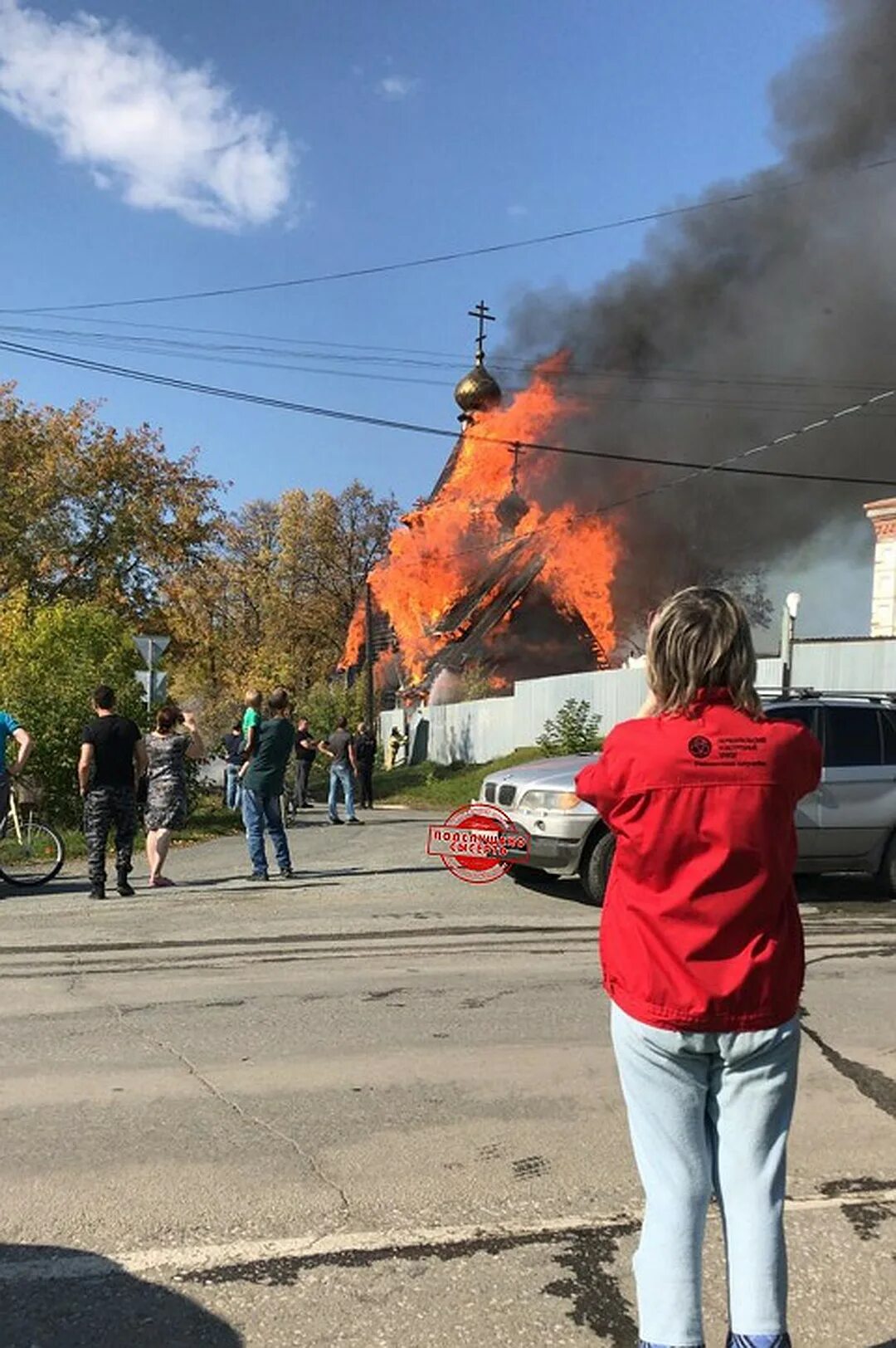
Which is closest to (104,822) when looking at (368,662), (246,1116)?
(246,1116)

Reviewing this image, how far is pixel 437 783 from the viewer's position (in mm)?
27250

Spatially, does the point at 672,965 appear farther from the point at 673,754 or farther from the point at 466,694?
the point at 466,694

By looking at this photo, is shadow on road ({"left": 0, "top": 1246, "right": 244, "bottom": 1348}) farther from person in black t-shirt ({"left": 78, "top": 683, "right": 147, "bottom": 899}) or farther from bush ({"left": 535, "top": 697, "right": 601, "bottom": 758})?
bush ({"left": 535, "top": 697, "right": 601, "bottom": 758})

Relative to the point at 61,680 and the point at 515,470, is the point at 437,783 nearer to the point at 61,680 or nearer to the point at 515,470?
the point at 61,680

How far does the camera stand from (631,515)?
35.6m

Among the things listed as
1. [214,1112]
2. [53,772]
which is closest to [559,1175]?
[214,1112]

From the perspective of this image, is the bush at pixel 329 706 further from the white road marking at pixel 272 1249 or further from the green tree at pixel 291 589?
the white road marking at pixel 272 1249

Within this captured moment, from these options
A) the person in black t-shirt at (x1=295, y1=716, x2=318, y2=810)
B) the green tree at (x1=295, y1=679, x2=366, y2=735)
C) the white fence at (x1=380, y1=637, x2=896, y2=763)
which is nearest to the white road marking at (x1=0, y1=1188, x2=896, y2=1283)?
the white fence at (x1=380, y1=637, x2=896, y2=763)

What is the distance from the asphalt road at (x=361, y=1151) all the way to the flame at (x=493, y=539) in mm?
29968

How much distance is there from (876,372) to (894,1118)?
3060 centimetres

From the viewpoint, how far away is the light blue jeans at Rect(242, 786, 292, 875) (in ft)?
33.4

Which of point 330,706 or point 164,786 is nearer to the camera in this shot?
point 164,786

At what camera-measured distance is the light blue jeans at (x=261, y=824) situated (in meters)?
10.2

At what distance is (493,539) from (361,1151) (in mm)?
35052
